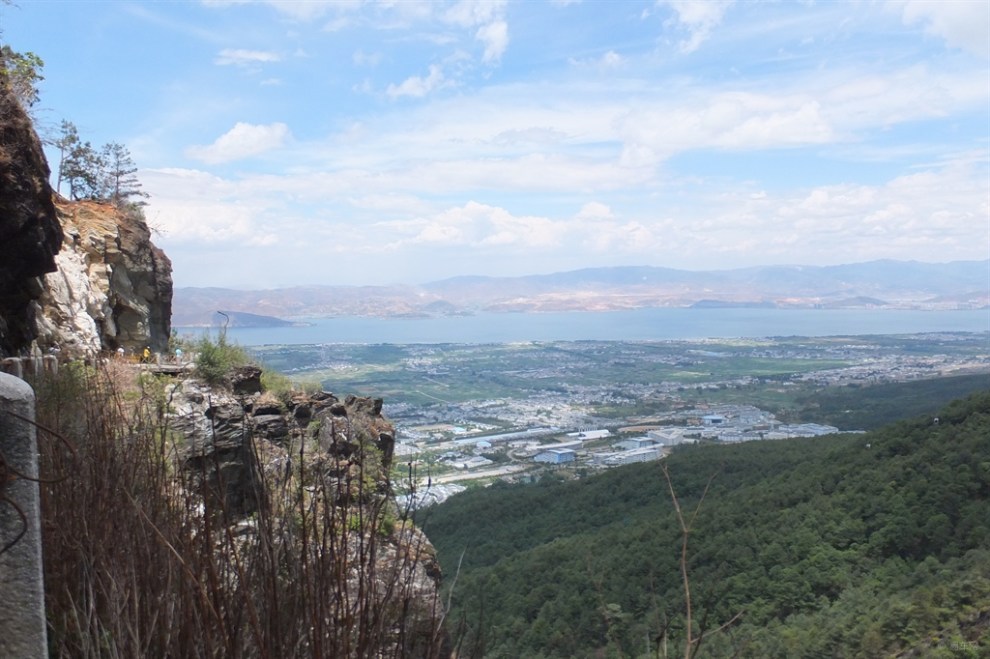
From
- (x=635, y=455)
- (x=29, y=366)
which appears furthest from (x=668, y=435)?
(x=29, y=366)

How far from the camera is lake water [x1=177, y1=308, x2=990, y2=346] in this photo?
109188mm

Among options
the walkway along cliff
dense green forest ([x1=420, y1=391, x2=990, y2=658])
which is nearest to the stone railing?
the walkway along cliff

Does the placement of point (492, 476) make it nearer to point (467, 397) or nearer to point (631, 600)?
point (631, 600)

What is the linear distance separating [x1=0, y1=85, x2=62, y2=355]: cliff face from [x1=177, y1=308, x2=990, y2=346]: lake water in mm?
75359

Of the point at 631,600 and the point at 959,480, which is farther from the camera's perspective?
the point at 959,480

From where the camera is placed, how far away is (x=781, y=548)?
16297 mm

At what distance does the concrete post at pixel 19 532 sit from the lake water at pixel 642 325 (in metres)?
80.2

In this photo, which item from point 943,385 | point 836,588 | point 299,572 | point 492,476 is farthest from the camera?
point 943,385

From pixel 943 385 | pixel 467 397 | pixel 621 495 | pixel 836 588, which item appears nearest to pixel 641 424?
pixel 467 397

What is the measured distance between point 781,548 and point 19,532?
17081 millimetres

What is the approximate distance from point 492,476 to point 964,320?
142 meters

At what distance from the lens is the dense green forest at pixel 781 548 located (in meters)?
11.5

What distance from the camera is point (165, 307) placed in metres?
12.9

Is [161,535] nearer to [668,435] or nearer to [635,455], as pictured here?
[635,455]
